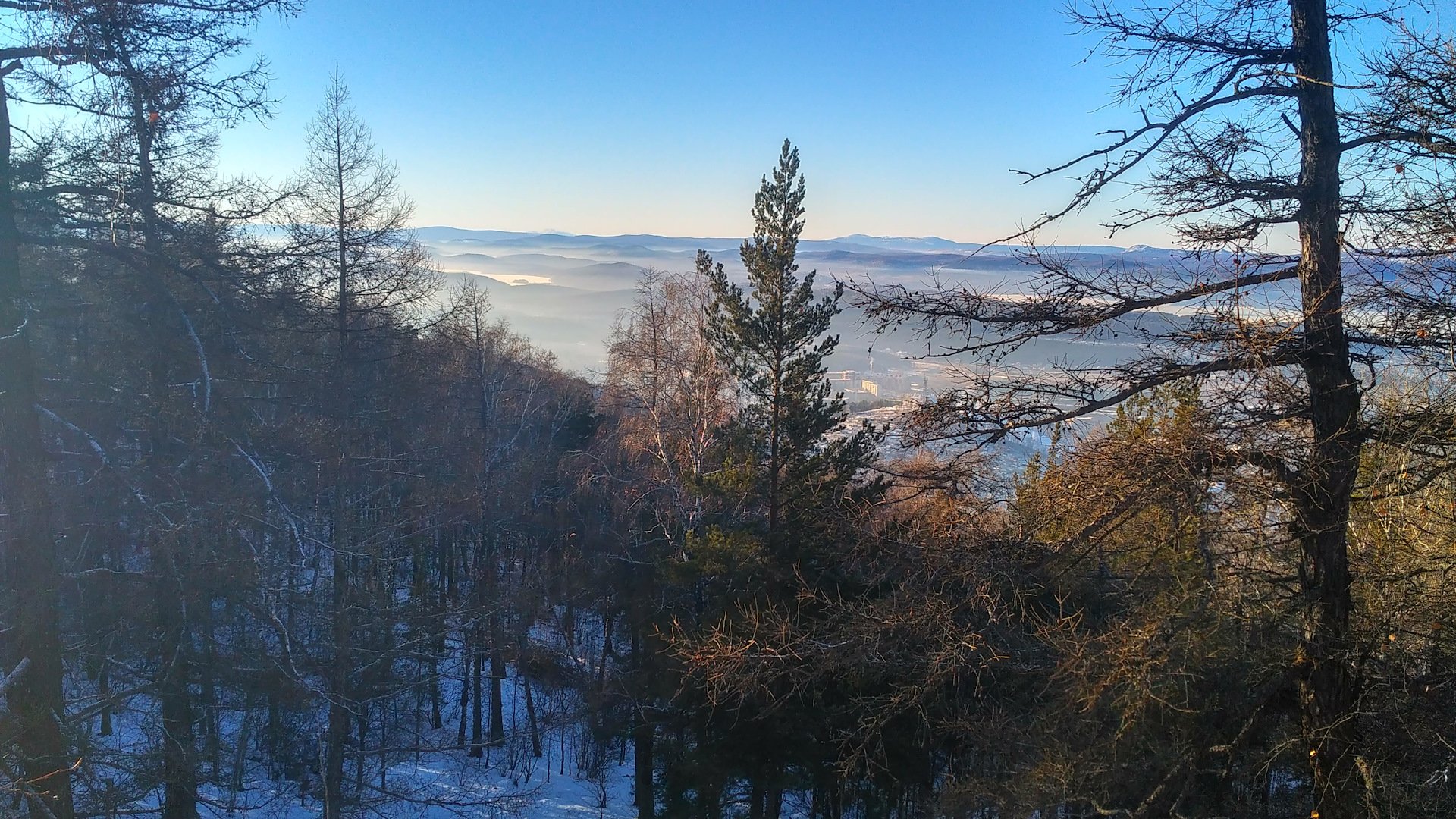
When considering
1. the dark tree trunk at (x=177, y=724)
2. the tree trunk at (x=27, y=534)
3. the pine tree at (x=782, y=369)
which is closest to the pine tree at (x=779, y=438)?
the pine tree at (x=782, y=369)

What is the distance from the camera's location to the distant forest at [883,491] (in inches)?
152

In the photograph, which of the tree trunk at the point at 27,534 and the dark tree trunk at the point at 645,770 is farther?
the dark tree trunk at the point at 645,770

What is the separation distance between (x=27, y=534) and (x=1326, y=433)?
7766 millimetres

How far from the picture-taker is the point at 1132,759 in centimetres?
619

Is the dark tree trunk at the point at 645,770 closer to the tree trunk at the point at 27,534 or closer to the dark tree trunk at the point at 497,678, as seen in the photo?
the dark tree trunk at the point at 497,678

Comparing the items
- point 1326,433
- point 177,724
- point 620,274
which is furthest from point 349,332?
point 620,274

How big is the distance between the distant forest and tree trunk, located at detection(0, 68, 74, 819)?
0.02m

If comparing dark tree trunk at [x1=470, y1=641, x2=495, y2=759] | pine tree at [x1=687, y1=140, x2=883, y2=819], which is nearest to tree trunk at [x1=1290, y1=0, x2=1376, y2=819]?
pine tree at [x1=687, y1=140, x2=883, y2=819]

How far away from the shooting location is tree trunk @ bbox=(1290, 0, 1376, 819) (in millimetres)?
3791

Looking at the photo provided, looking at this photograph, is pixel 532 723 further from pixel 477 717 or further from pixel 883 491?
pixel 883 491

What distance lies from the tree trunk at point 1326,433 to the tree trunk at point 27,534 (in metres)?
7.30

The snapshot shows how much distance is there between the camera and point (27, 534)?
195 inches

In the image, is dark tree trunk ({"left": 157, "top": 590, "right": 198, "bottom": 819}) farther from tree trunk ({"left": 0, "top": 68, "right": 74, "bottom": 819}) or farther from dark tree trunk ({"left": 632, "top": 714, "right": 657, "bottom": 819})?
dark tree trunk ({"left": 632, "top": 714, "right": 657, "bottom": 819})

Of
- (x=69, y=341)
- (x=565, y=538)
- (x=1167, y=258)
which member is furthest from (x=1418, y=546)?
(x=565, y=538)
